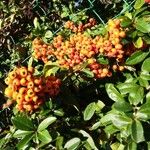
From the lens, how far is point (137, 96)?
5.64ft

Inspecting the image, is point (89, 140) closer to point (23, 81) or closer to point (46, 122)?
point (46, 122)

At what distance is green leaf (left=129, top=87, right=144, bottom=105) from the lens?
1704 millimetres

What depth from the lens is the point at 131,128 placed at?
160 cm

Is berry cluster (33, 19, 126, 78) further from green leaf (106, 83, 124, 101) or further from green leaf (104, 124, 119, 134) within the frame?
green leaf (104, 124, 119, 134)

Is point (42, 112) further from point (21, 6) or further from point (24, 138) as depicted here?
point (21, 6)

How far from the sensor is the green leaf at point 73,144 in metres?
1.79

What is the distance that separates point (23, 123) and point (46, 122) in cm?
9

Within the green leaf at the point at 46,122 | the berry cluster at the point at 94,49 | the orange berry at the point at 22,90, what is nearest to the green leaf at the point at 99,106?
the berry cluster at the point at 94,49

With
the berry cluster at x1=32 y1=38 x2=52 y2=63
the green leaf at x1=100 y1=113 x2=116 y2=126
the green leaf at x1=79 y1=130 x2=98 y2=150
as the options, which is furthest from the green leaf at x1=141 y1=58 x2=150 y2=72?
the berry cluster at x1=32 y1=38 x2=52 y2=63

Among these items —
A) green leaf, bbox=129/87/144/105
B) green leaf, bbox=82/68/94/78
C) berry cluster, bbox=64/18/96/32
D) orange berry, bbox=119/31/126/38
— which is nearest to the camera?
green leaf, bbox=129/87/144/105

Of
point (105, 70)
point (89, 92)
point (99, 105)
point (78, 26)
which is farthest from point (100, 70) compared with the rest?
point (78, 26)

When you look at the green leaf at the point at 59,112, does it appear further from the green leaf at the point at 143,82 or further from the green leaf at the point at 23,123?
the green leaf at the point at 143,82

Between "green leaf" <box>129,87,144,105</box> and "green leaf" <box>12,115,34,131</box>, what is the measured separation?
0.39 meters

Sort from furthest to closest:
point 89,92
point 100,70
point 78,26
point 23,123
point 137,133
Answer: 1. point 78,26
2. point 89,92
3. point 100,70
4. point 23,123
5. point 137,133
